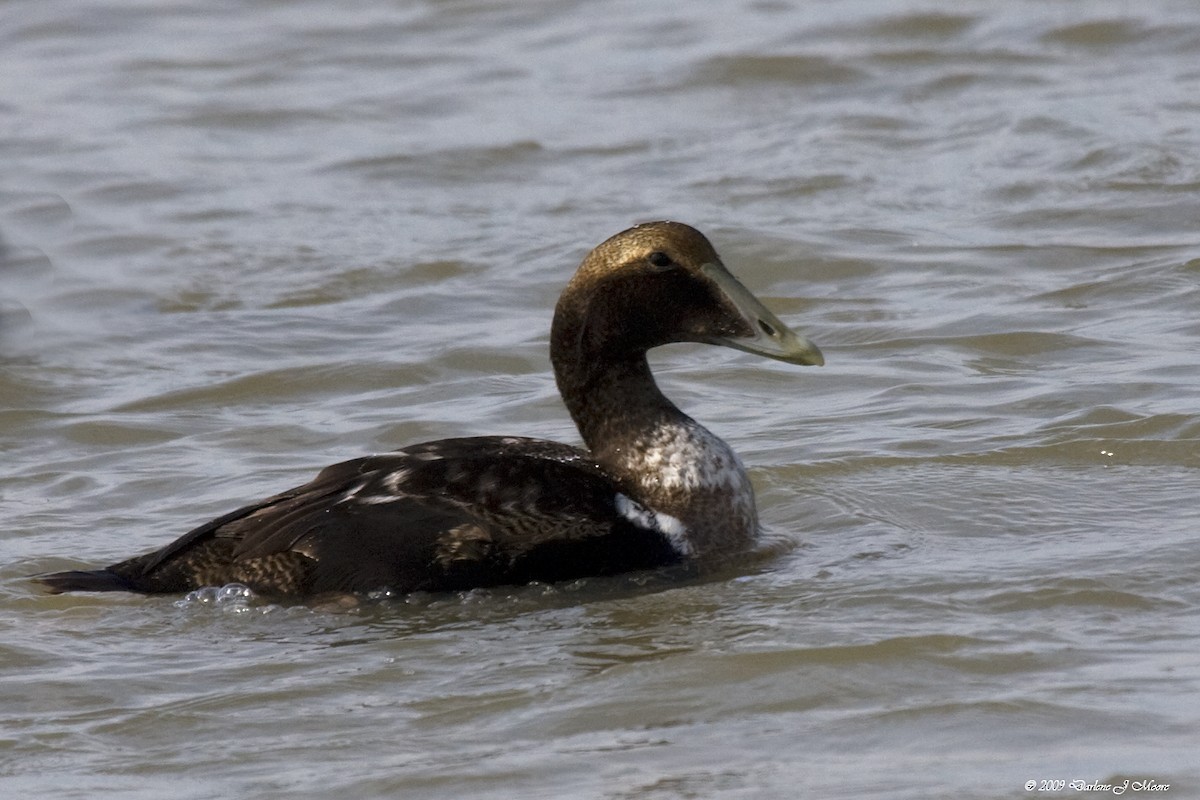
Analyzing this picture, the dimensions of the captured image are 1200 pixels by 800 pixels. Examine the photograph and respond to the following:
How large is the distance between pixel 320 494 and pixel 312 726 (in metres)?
1.19

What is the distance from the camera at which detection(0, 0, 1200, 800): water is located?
5.86 metres

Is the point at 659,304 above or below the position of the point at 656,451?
above

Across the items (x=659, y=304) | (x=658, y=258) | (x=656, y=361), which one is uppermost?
(x=658, y=258)

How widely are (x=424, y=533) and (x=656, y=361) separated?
3.57 m

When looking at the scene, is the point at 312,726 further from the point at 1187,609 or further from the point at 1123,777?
the point at 1187,609

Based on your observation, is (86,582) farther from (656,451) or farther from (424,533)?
(656,451)

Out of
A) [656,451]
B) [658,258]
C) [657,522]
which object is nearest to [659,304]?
[658,258]

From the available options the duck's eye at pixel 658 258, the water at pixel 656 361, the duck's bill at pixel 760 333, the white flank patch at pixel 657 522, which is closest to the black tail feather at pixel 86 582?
the water at pixel 656 361

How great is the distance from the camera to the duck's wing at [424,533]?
22.4 ft

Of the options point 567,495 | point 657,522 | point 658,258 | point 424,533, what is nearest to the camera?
point 424,533

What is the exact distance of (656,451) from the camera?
7.29 meters

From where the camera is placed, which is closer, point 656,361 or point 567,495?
point 567,495

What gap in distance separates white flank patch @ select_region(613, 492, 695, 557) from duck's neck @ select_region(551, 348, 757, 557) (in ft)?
0.06

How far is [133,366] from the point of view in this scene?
34.7 ft
